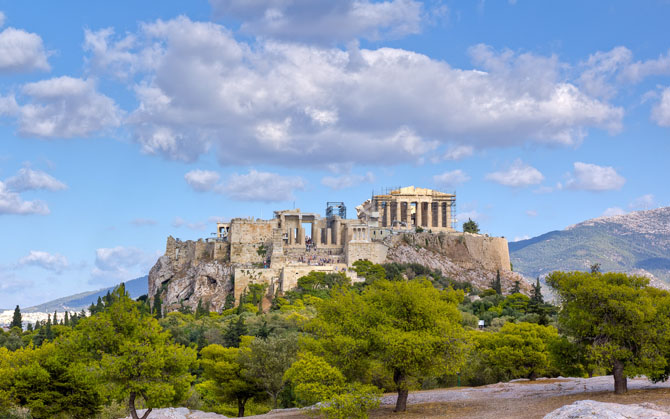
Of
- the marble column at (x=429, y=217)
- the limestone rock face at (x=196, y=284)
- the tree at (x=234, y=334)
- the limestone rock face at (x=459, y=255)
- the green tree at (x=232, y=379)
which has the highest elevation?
the marble column at (x=429, y=217)

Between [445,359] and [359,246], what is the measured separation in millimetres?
69350

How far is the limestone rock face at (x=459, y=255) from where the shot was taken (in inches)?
4257

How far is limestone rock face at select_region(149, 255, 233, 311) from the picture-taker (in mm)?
102250

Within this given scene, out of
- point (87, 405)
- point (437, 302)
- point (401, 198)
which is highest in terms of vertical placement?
point (401, 198)

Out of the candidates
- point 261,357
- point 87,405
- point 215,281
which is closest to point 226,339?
point 261,357

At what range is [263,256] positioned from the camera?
107188 mm

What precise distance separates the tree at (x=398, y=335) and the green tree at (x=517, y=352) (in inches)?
483

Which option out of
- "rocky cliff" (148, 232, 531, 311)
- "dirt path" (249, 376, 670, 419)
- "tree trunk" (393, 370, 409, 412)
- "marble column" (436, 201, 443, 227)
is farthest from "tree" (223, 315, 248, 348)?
"marble column" (436, 201, 443, 227)

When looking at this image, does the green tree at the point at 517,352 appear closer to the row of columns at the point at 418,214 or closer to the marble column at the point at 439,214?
the row of columns at the point at 418,214

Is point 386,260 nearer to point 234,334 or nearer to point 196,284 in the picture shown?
point 196,284

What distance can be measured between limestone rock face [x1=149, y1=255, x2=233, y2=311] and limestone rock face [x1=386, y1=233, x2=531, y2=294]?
83.7 ft

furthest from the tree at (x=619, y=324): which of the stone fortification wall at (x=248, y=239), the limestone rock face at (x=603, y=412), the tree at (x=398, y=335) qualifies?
the stone fortification wall at (x=248, y=239)

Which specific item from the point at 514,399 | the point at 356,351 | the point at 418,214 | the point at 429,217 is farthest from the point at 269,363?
the point at 429,217

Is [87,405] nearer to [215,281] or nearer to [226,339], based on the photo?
[226,339]
